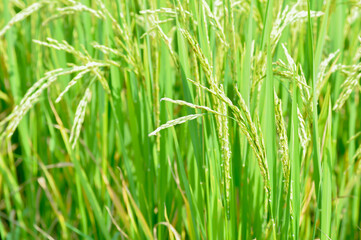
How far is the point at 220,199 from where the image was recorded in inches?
46.9

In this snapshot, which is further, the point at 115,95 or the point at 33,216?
the point at 33,216

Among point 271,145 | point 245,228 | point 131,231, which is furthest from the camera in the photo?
point 131,231

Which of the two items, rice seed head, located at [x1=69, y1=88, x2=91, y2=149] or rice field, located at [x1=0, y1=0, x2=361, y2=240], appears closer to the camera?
rice field, located at [x1=0, y1=0, x2=361, y2=240]

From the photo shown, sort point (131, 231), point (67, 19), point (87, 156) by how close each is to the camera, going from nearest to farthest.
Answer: point (131, 231) → point (87, 156) → point (67, 19)

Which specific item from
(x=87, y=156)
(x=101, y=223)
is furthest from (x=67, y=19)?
(x=101, y=223)

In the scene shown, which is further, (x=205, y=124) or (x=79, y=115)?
(x=79, y=115)

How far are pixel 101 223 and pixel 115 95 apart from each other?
0.44 meters

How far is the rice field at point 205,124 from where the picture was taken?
1097mm

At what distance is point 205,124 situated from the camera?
121 cm

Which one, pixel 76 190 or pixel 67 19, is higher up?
pixel 67 19

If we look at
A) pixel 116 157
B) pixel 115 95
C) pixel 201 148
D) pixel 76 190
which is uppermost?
pixel 115 95

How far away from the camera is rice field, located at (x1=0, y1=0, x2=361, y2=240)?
1.10 meters

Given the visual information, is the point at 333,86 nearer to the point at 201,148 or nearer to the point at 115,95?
the point at 201,148

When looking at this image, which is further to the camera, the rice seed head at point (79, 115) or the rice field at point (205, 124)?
the rice seed head at point (79, 115)
